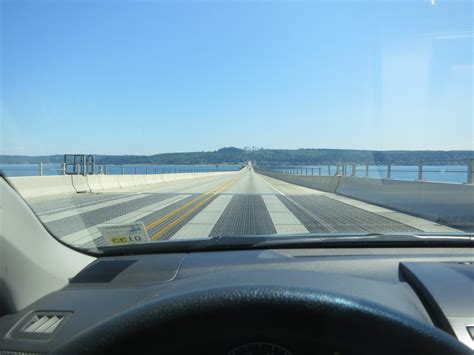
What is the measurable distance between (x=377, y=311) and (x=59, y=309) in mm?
2068

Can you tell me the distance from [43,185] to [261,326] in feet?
60.9

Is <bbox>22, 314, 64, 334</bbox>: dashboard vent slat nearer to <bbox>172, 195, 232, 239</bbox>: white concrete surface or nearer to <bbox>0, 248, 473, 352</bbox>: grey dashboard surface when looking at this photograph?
<bbox>0, 248, 473, 352</bbox>: grey dashboard surface

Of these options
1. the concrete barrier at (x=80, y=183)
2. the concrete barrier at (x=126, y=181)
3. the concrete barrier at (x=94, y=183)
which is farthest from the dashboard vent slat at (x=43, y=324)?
the concrete barrier at (x=126, y=181)

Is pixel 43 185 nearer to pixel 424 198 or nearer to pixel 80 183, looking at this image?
pixel 80 183

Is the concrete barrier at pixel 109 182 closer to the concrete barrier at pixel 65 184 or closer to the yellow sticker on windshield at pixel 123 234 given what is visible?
the concrete barrier at pixel 65 184

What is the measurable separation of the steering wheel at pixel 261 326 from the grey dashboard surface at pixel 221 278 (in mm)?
393

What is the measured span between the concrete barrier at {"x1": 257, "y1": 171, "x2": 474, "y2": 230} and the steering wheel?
381 inches

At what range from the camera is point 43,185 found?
18.7 metres

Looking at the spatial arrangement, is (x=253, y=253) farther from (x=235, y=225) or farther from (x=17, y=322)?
(x=235, y=225)

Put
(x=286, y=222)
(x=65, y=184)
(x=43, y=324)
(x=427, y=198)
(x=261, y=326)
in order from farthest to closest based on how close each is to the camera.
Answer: (x=65, y=184), (x=427, y=198), (x=286, y=222), (x=43, y=324), (x=261, y=326)

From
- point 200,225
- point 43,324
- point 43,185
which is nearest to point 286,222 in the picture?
point 200,225

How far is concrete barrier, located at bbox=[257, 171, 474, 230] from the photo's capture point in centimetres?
1195

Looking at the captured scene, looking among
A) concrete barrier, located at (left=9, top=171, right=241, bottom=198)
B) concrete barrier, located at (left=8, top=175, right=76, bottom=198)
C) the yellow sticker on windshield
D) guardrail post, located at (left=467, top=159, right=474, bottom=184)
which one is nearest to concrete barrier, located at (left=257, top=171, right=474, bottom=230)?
guardrail post, located at (left=467, top=159, right=474, bottom=184)

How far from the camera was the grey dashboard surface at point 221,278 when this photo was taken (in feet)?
8.67
